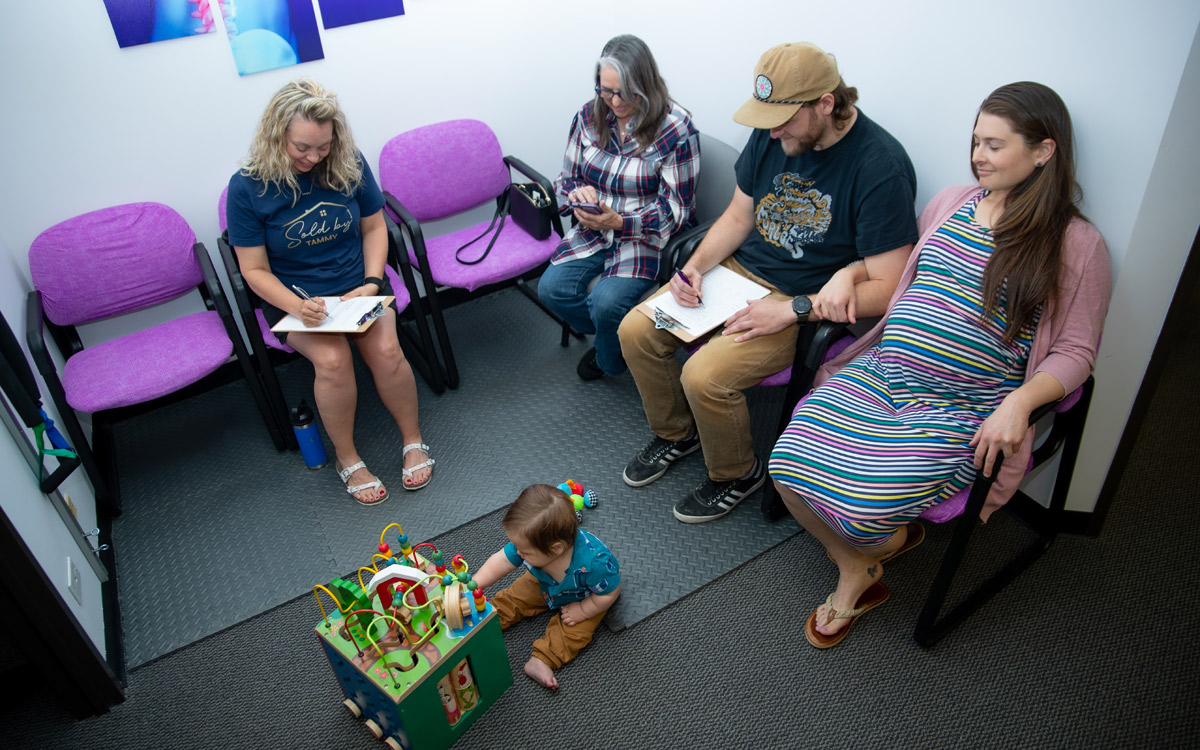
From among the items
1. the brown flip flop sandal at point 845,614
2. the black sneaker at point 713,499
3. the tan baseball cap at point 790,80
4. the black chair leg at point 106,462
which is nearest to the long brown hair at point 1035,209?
the tan baseball cap at point 790,80

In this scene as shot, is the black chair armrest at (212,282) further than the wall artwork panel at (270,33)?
No

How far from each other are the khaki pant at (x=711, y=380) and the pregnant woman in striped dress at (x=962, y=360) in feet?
0.78

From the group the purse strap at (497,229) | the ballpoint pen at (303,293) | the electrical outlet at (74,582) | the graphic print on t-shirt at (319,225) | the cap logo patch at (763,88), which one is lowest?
the electrical outlet at (74,582)

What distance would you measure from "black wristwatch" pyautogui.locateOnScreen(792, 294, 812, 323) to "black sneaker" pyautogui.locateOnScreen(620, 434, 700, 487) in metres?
0.64

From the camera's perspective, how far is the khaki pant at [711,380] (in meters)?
2.15

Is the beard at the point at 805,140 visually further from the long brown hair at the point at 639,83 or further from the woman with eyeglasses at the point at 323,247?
the woman with eyeglasses at the point at 323,247

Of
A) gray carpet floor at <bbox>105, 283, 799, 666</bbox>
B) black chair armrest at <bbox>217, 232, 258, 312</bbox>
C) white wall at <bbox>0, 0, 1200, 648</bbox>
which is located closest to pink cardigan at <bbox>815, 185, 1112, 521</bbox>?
white wall at <bbox>0, 0, 1200, 648</bbox>

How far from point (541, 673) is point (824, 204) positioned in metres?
1.49

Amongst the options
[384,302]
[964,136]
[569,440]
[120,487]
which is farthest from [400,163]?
[964,136]

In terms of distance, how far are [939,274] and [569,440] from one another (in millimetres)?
1366

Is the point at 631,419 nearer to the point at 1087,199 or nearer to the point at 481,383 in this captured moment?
the point at 481,383

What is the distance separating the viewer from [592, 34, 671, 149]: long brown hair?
94.1 inches

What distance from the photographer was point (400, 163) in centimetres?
299

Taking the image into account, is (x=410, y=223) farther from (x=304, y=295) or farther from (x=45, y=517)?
(x=45, y=517)
